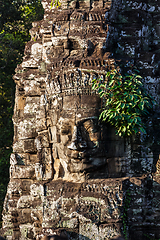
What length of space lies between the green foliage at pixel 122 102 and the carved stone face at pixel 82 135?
0.72ft

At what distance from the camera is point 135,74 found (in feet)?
21.7

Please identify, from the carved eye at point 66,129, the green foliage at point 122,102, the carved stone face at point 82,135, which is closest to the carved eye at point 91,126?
the carved stone face at point 82,135

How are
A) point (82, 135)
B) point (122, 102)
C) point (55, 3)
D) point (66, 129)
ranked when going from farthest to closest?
point (55, 3) → point (66, 129) → point (82, 135) → point (122, 102)

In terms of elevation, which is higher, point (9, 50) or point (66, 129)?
point (9, 50)

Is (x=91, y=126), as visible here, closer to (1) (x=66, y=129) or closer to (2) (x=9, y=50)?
(1) (x=66, y=129)

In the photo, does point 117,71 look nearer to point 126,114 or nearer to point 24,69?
point 126,114

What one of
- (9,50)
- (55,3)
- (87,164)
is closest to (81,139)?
(87,164)

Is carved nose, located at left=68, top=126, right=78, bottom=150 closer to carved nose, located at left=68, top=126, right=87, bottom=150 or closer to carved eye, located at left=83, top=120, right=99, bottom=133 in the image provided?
carved nose, located at left=68, top=126, right=87, bottom=150

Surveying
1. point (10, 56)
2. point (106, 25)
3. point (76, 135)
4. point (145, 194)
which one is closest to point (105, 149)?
point (76, 135)

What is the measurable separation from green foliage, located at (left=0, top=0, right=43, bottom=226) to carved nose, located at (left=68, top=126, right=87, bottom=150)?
14.5 feet

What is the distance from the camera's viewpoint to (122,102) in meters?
6.44

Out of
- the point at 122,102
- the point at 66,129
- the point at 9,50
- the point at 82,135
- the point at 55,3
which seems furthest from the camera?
the point at 9,50

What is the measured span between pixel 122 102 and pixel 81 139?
3.13ft

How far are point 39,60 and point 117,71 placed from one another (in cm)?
196
